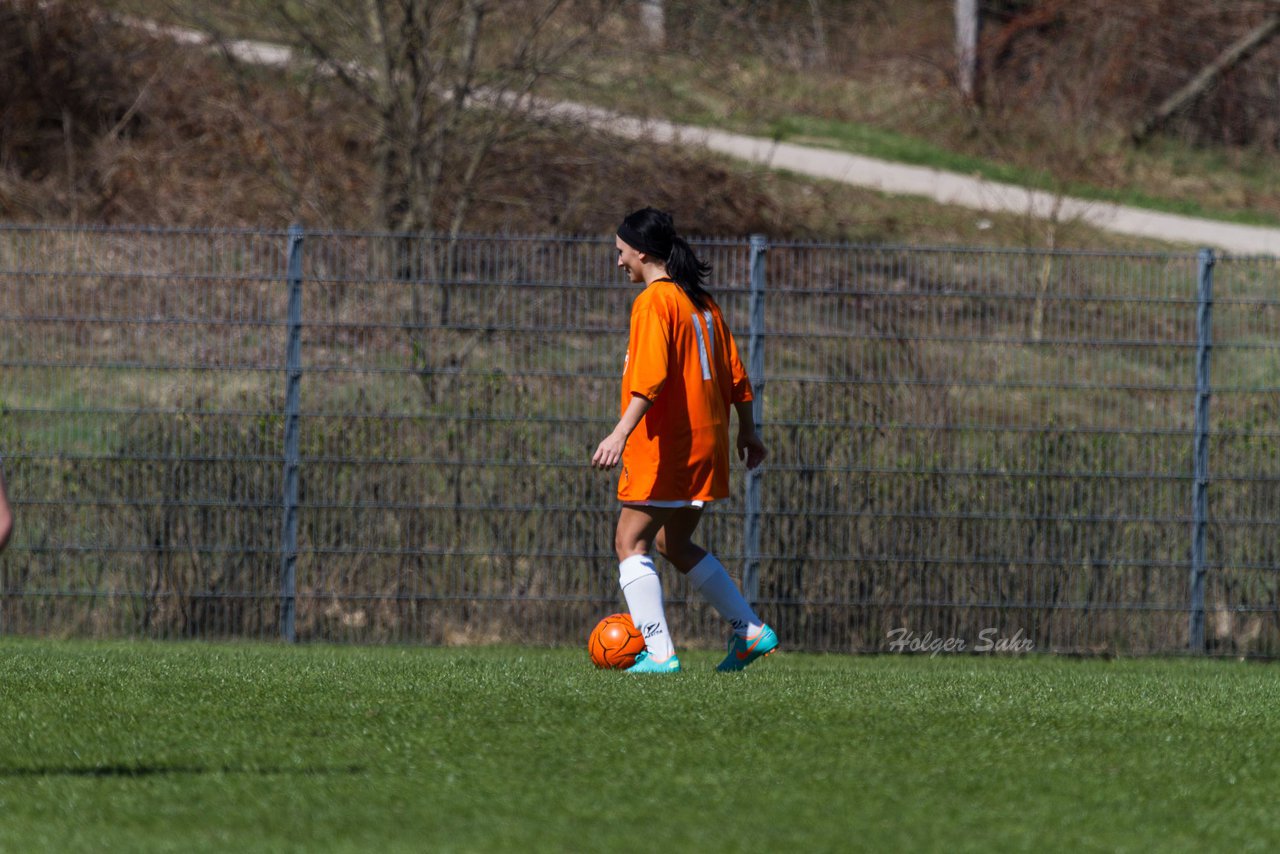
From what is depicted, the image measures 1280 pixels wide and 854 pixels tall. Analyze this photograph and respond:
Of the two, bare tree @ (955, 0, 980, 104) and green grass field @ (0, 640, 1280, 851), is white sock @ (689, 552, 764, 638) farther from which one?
bare tree @ (955, 0, 980, 104)

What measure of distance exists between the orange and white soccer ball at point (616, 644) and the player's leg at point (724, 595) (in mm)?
364

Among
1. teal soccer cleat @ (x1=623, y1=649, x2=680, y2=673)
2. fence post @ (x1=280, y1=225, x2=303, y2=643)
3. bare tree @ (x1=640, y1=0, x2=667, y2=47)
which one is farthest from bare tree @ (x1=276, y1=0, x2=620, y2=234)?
teal soccer cleat @ (x1=623, y1=649, x2=680, y2=673)

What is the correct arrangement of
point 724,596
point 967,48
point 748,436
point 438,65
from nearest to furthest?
point 724,596
point 748,436
point 438,65
point 967,48

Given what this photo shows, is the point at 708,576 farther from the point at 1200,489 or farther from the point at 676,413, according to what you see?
the point at 1200,489

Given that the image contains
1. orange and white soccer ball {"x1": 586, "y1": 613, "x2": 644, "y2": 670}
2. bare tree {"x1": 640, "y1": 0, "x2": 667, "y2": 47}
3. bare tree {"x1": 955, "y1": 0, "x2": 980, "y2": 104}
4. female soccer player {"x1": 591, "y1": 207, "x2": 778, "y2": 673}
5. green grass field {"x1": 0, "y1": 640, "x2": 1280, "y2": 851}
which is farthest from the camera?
bare tree {"x1": 955, "y1": 0, "x2": 980, "y2": 104}

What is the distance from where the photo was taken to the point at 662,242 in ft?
24.1

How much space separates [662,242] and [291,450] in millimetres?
3957

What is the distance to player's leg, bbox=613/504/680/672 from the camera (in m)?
7.35

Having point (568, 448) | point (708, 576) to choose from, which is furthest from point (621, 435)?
point (568, 448)

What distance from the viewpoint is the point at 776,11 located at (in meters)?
18.2

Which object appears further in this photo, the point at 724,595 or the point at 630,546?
the point at 724,595

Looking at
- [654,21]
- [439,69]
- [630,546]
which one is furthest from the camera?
[654,21]

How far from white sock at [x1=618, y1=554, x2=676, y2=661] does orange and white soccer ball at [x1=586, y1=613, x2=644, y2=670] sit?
6 centimetres

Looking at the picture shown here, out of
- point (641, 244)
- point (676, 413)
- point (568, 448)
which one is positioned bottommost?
point (568, 448)
